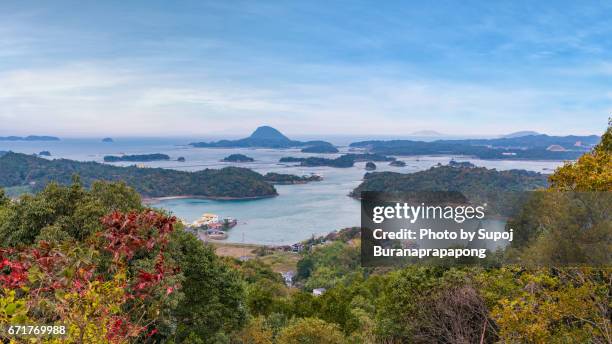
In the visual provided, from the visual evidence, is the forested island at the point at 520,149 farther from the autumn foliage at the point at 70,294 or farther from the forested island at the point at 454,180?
the autumn foliage at the point at 70,294

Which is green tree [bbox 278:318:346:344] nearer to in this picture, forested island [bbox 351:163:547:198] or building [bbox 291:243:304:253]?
building [bbox 291:243:304:253]

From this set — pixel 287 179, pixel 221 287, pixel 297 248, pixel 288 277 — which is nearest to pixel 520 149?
pixel 287 179

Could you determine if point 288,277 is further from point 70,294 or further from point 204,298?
point 70,294

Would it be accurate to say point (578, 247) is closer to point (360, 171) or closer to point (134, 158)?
point (360, 171)

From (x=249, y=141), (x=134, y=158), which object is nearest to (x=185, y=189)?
(x=134, y=158)

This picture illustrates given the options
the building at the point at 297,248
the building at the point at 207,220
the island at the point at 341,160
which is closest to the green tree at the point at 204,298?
the building at the point at 297,248

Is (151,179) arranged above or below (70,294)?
below
